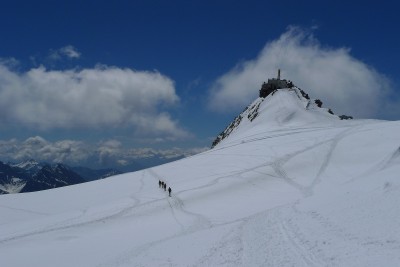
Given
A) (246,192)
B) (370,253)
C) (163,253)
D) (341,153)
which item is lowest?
(163,253)

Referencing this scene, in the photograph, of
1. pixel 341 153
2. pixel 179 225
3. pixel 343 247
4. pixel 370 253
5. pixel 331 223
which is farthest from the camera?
pixel 341 153

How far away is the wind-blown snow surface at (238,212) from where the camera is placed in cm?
2156

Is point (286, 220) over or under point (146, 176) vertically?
under

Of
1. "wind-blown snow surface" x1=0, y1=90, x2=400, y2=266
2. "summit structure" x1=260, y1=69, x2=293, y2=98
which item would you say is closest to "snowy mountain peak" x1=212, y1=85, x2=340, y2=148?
"summit structure" x1=260, y1=69, x2=293, y2=98

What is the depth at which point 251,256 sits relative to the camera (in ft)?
73.0

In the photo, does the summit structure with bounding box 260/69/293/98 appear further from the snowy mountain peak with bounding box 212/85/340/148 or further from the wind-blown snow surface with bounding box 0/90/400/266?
the wind-blown snow surface with bounding box 0/90/400/266

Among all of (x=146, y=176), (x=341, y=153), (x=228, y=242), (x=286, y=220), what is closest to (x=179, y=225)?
(x=228, y=242)

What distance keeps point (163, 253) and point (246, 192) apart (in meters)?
18.9

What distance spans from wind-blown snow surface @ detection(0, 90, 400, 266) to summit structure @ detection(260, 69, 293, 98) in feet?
230

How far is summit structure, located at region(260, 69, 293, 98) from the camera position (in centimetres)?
13538

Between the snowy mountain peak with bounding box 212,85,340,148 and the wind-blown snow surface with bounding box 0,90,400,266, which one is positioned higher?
the snowy mountain peak with bounding box 212,85,340,148

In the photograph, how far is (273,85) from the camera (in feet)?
447

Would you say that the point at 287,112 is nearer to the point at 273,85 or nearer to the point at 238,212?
the point at 273,85

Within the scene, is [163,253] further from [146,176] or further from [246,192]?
[146,176]
